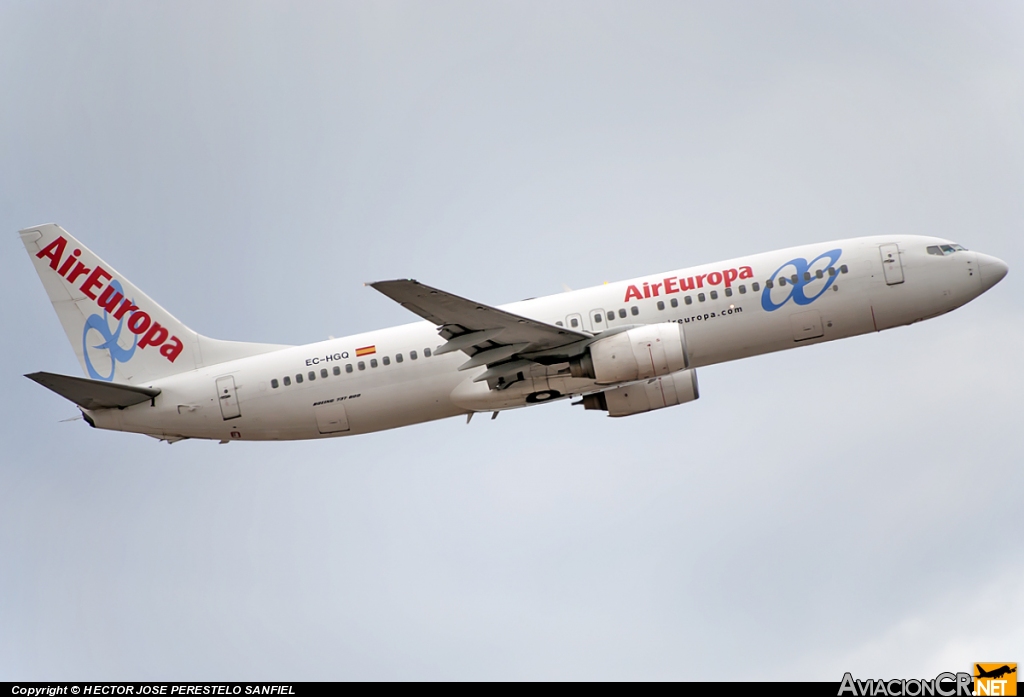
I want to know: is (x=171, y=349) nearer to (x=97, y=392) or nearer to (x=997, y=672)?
(x=97, y=392)

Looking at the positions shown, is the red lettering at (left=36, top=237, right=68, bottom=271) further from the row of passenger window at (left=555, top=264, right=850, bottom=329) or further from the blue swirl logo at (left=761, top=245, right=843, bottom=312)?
the blue swirl logo at (left=761, top=245, right=843, bottom=312)

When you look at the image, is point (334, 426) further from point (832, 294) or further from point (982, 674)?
point (982, 674)

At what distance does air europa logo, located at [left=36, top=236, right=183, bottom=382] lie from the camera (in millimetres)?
48812

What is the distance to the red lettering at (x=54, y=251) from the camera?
4972 cm

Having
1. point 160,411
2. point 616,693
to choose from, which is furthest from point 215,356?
point 616,693

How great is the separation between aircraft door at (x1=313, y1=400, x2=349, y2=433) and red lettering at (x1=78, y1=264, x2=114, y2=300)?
10962mm

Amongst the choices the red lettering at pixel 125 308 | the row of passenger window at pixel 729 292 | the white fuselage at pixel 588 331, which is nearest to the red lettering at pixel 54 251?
the red lettering at pixel 125 308

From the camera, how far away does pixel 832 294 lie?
45.0 meters

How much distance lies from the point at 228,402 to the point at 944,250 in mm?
27712

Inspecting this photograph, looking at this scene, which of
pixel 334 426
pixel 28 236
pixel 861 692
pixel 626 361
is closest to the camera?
pixel 861 692

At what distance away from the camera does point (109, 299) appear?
49562 mm

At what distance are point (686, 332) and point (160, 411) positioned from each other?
20119 mm

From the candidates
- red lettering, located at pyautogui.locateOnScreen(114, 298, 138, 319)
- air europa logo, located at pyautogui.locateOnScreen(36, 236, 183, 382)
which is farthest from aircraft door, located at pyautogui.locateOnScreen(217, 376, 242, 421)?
red lettering, located at pyautogui.locateOnScreen(114, 298, 138, 319)

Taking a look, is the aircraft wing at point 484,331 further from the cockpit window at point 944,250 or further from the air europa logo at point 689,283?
the cockpit window at point 944,250
